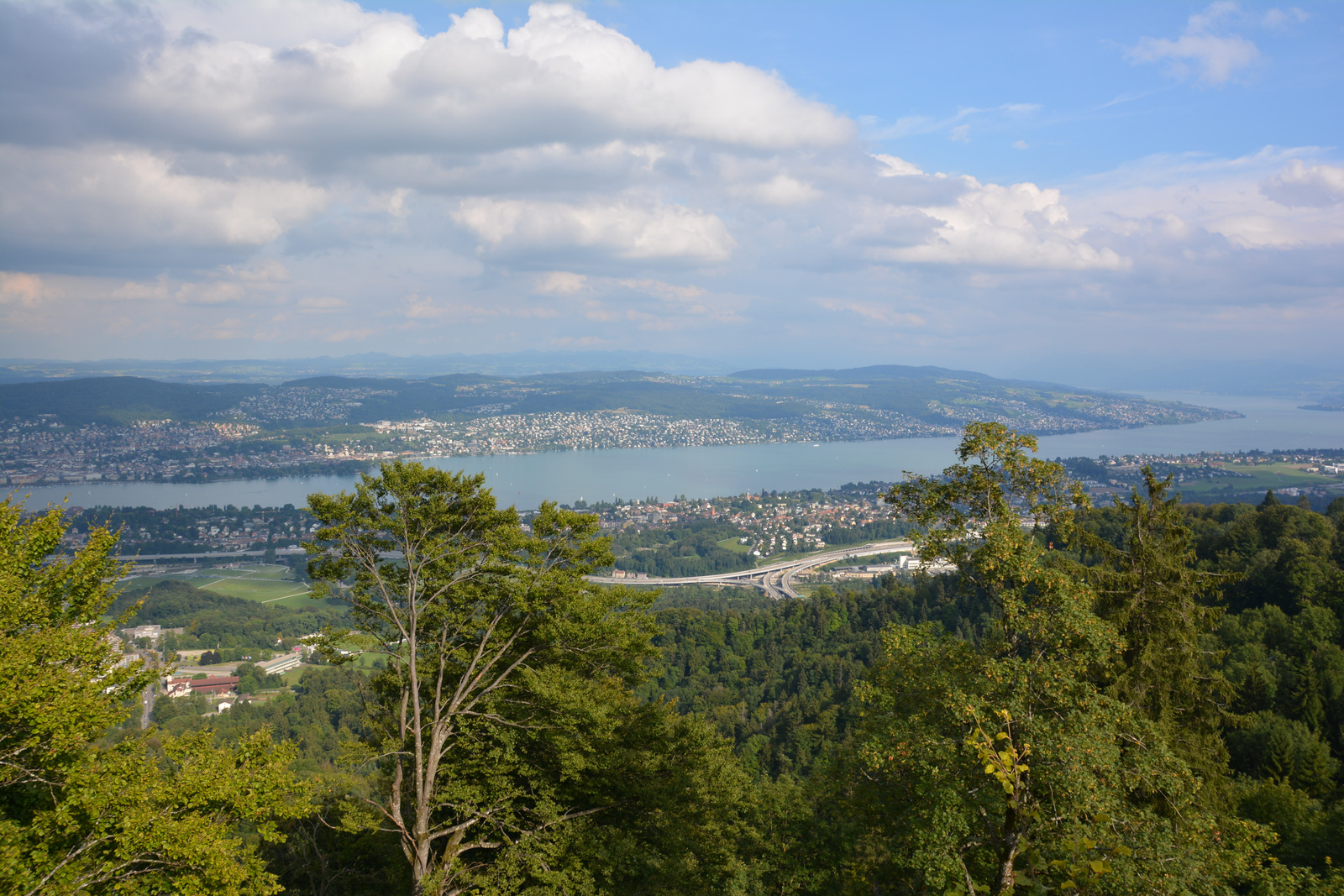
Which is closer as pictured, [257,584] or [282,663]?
[282,663]

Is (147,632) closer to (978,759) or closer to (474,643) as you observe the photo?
(474,643)

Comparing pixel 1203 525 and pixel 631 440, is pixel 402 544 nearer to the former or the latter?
pixel 1203 525

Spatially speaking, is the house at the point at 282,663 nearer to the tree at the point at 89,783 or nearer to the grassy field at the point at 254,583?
the grassy field at the point at 254,583

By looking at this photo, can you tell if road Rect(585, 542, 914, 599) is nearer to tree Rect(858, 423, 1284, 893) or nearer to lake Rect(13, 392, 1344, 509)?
lake Rect(13, 392, 1344, 509)

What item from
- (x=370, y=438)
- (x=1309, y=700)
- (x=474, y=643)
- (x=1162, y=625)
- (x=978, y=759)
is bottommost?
(x=1309, y=700)

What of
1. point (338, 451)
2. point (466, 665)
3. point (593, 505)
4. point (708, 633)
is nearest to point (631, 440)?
point (338, 451)

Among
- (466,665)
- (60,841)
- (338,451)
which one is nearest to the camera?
(60,841)

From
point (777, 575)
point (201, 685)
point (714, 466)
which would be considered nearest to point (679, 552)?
point (777, 575)
